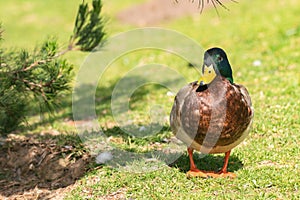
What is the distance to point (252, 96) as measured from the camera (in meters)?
7.35

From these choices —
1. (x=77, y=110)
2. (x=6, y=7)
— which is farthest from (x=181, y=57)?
(x=6, y=7)

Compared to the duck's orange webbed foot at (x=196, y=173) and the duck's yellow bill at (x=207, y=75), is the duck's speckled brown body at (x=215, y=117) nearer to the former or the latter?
the duck's yellow bill at (x=207, y=75)

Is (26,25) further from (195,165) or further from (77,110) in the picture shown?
(195,165)

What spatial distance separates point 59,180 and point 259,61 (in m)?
4.81

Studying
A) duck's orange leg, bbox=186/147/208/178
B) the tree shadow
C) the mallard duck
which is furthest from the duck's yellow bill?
the tree shadow

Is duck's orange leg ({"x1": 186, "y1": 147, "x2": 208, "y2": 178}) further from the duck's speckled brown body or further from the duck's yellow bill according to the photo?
the duck's yellow bill

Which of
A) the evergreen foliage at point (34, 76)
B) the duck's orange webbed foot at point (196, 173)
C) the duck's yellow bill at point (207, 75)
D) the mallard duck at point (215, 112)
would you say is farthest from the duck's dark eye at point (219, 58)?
the evergreen foliage at point (34, 76)

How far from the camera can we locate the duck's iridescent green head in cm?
446

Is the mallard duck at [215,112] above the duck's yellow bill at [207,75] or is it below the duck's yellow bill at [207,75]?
below

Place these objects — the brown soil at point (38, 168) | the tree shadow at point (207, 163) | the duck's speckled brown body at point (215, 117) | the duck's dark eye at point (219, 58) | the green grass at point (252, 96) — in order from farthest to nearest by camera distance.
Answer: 1. the brown soil at point (38, 168)
2. the tree shadow at point (207, 163)
3. the green grass at point (252, 96)
4. the duck's dark eye at point (219, 58)
5. the duck's speckled brown body at point (215, 117)

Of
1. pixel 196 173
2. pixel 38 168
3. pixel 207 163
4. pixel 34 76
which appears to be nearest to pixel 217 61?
pixel 196 173

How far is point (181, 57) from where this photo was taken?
10.1m

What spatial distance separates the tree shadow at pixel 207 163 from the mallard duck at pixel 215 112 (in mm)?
509

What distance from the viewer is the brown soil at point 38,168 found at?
5238mm
